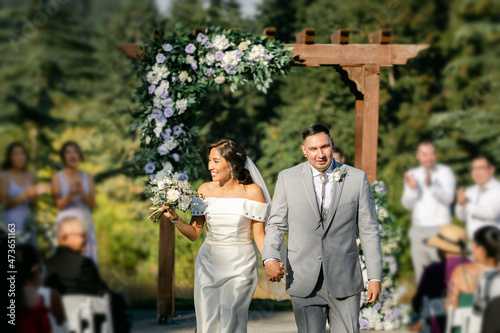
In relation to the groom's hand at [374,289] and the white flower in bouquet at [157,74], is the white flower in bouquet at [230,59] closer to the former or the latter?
the white flower in bouquet at [157,74]

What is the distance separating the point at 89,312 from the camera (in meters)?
4.55

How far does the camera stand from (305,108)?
12.5 m

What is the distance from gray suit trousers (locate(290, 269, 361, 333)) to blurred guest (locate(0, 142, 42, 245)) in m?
3.27

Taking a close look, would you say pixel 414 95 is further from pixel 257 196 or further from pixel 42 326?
pixel 42 326

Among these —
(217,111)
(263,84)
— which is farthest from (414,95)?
(263,84)

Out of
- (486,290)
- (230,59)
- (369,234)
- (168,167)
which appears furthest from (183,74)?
(486,290)

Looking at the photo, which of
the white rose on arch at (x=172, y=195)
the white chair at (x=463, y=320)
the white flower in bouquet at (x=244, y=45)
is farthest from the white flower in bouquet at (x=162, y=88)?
the white chair at (x=463, y=320)

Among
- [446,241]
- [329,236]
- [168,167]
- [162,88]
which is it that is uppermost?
[162,88]

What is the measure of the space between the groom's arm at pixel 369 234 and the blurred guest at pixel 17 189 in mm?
3564

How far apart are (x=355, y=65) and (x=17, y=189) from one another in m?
3.72

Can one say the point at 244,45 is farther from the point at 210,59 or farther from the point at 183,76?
the point at 183,76

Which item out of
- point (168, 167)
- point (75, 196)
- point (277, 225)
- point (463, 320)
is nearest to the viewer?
point (277, 225)

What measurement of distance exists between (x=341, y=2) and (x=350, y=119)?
14.0 feet

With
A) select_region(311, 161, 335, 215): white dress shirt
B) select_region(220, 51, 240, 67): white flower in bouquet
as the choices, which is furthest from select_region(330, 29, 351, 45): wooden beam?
select_region(311, 161, 335, 215): white dress shirt
